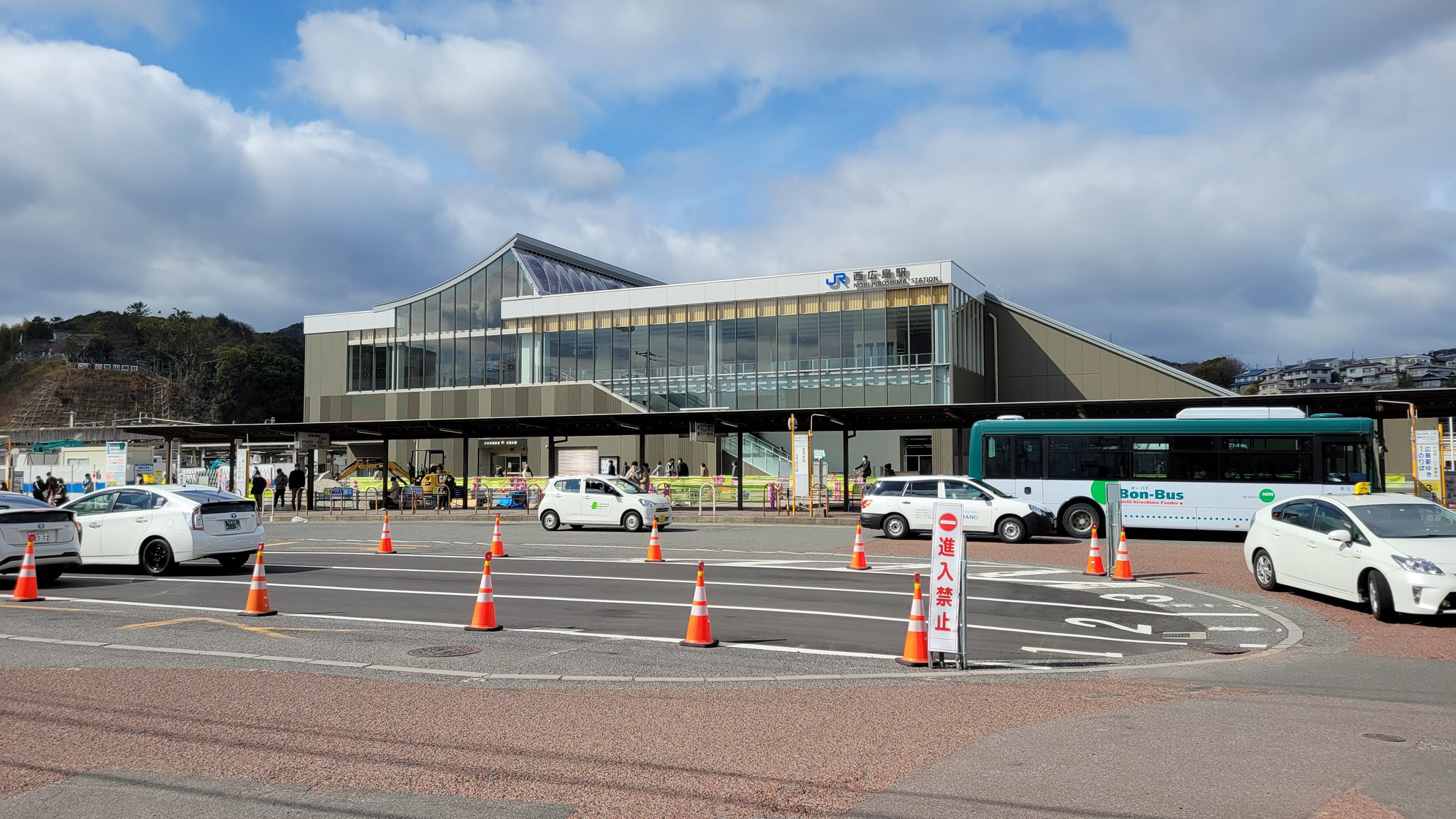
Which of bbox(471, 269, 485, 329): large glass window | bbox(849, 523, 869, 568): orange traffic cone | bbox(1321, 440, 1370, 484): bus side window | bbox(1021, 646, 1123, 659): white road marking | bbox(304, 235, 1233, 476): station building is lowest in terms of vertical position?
bbox(1021, 646, 1123, 659): white road marking

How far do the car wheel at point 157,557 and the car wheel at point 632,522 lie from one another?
1457 cm

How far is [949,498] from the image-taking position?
25.2 meters

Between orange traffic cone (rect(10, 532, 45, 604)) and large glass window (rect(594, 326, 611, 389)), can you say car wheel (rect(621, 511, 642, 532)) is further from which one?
large glass window (rect(594, 326, 611, 389))

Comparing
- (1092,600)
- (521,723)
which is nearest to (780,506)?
(1092,600)

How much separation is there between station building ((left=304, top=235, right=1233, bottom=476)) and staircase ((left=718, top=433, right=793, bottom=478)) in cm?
9

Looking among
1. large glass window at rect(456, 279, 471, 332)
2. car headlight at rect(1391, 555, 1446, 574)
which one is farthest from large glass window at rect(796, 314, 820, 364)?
car headlight at rect(1391, 555, 1446, 574)

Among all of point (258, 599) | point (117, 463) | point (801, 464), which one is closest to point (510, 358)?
point (117, 463)

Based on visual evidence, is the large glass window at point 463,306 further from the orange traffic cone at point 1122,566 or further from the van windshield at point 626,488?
the orange traffic cone at point 1122,566

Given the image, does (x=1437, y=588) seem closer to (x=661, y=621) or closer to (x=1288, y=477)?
(x=661, y=621)

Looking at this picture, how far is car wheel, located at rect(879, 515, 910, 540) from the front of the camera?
25.9 meters

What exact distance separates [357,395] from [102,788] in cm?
6565

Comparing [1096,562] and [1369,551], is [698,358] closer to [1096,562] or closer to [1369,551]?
[1096,562]

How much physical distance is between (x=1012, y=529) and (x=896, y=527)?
274 cm

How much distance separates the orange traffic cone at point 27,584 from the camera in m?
13.8
